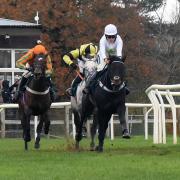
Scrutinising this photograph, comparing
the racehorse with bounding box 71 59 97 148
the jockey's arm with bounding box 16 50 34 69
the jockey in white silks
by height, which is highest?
the jockey in white silks

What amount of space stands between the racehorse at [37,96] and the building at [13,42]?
17721 mm

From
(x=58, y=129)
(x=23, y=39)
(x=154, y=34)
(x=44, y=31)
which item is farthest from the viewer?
(x=154, y=34)

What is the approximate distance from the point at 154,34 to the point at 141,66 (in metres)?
13.2

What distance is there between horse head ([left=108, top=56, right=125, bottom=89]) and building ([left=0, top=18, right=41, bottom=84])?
69.1 feet

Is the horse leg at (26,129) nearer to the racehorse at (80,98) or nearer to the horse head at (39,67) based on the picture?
the racehorse at (80,98)

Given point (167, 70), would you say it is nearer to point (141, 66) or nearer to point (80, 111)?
point (141, 66)

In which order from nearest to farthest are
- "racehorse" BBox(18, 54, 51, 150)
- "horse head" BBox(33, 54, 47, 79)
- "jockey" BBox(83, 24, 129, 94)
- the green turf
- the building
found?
the green turf, "jockey" BBox(83, 24, 129, 94), "horse head" BBox(33, 54, 47, 79), "racehorse" BBox(18, 54, 51, 150), the building

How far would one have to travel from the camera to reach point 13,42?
116 feet

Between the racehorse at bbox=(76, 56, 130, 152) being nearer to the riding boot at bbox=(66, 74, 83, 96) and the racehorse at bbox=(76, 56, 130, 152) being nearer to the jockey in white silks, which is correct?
the jockey in white silks

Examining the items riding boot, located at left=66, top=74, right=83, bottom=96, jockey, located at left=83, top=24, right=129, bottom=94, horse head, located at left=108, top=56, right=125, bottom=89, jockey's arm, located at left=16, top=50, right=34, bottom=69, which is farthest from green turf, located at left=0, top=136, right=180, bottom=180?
jockey's arm, located at left=16, top=50, right=34, bottom=69

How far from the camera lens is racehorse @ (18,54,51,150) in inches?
611

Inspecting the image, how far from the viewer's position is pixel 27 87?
16266mm

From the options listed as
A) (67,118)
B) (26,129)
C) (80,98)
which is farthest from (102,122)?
(67,118)

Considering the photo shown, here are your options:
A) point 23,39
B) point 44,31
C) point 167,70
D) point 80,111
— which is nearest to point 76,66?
point 80,111
